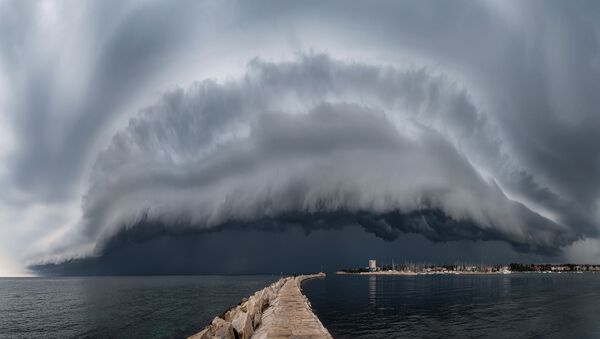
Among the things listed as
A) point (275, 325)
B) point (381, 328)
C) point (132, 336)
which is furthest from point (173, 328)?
point (381, 328)

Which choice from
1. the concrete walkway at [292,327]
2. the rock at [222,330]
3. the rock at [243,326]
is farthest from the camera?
the rock at [243,326]

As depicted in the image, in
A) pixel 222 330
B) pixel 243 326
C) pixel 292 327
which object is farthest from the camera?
pixel 292 327

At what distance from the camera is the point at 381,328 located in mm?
42438

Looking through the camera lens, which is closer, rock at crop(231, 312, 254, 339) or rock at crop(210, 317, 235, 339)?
rock at crop(210, 317, 235, 339)

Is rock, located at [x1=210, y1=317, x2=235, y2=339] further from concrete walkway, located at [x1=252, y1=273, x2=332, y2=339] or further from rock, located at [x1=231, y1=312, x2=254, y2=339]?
concrete walkway, located at [x1=252, y1=273, x2=332, y2=339]

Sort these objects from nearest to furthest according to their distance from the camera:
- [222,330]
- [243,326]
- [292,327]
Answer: [222,330] < [243,326] < [292,327]

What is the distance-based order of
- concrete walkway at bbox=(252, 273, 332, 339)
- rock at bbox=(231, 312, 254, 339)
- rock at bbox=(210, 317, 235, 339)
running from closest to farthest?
rock at bbox=(210, 317, 235, 339) → concrete walkway at bbox=(252, 273, 332, 339) → rock at bbox=(231, 312, 254, 339)

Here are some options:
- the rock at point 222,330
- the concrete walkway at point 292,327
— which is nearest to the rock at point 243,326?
the concrete walkway at point 292,327

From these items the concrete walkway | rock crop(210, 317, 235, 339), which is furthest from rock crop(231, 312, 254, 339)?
rock crop(210, 317, 235, 339)

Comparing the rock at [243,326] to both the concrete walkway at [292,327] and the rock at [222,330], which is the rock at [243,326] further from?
the rock at [222,330]

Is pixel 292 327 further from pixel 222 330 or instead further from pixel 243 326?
pixel 222 330

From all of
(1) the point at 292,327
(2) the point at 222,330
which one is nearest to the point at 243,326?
(2) the point at 222,330

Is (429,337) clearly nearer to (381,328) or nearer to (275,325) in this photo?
(381,328)

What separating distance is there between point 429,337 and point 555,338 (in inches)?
467
